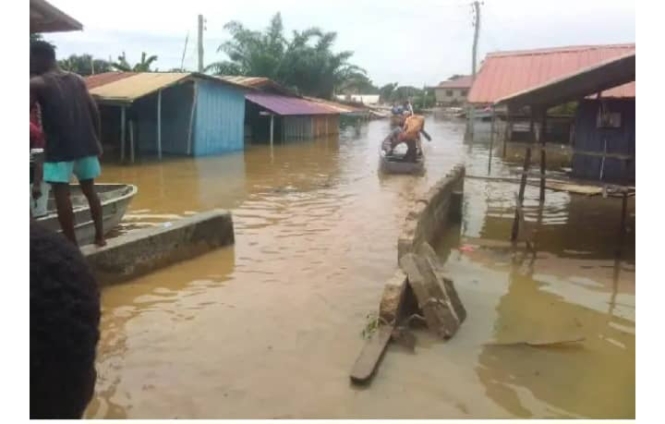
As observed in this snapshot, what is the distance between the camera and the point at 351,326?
454cm

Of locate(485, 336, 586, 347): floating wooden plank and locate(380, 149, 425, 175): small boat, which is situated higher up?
locate(380, 149, 425, 175): small boat

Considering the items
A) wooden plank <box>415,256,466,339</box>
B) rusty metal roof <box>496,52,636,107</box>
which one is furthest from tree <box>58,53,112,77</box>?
wooden plank <box>415,256,466,339</box>

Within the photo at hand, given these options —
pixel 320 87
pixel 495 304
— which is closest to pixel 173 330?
pixel 495 304

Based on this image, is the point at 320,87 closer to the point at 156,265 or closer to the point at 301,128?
the point at 301,128

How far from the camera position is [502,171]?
51.9 feet

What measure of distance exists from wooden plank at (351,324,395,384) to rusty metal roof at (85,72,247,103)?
1146cm

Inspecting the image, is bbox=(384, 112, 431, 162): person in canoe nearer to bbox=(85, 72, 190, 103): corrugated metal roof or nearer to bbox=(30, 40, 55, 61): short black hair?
bbox=(85, 72, 190, 103): corrugated metal roof

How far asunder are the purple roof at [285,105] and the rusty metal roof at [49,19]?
15.6 metres

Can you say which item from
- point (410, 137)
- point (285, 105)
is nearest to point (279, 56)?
point (285, 105)

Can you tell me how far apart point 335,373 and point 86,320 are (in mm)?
2356

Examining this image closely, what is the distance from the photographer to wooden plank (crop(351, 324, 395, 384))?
3.59m

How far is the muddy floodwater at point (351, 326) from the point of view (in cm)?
343

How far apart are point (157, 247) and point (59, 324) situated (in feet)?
14.3

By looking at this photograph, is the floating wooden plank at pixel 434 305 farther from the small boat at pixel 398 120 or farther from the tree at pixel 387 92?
the tree at pixel 387 92
